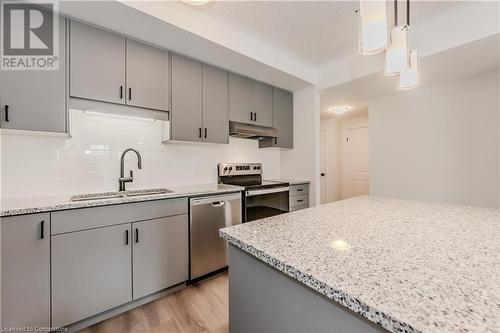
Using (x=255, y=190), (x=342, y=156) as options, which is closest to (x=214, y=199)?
(x=255, y=190)

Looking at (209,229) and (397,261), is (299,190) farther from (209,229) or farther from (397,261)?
(397,261)

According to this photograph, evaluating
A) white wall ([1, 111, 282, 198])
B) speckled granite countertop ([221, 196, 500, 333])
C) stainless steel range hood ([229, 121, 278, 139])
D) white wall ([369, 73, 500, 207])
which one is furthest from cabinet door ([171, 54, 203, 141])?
white wall ([369, 73, 500, 207])

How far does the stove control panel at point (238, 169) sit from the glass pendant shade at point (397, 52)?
200cm

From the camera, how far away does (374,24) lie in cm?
93

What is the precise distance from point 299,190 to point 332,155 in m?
2.72

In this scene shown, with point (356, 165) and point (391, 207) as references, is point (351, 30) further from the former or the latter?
point (356, 165)

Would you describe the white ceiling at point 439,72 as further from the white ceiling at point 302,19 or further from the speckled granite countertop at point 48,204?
the speckled granite countertop at point 48,204

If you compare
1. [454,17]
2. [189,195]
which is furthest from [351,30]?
[189,195]

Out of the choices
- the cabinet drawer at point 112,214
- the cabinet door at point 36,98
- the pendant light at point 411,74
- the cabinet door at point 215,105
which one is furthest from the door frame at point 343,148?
the cabinet door at point 36,98

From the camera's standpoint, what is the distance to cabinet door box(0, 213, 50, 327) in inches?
50.1

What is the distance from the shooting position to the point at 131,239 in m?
1.69

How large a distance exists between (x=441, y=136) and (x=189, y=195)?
11.1 feet

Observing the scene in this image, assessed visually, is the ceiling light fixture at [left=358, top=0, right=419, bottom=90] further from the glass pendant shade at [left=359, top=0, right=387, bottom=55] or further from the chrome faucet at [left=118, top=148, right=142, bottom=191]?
the chrome faucet at [left=118, top=148, right=142, bottom=191]

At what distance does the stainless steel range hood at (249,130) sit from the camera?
263 cm
